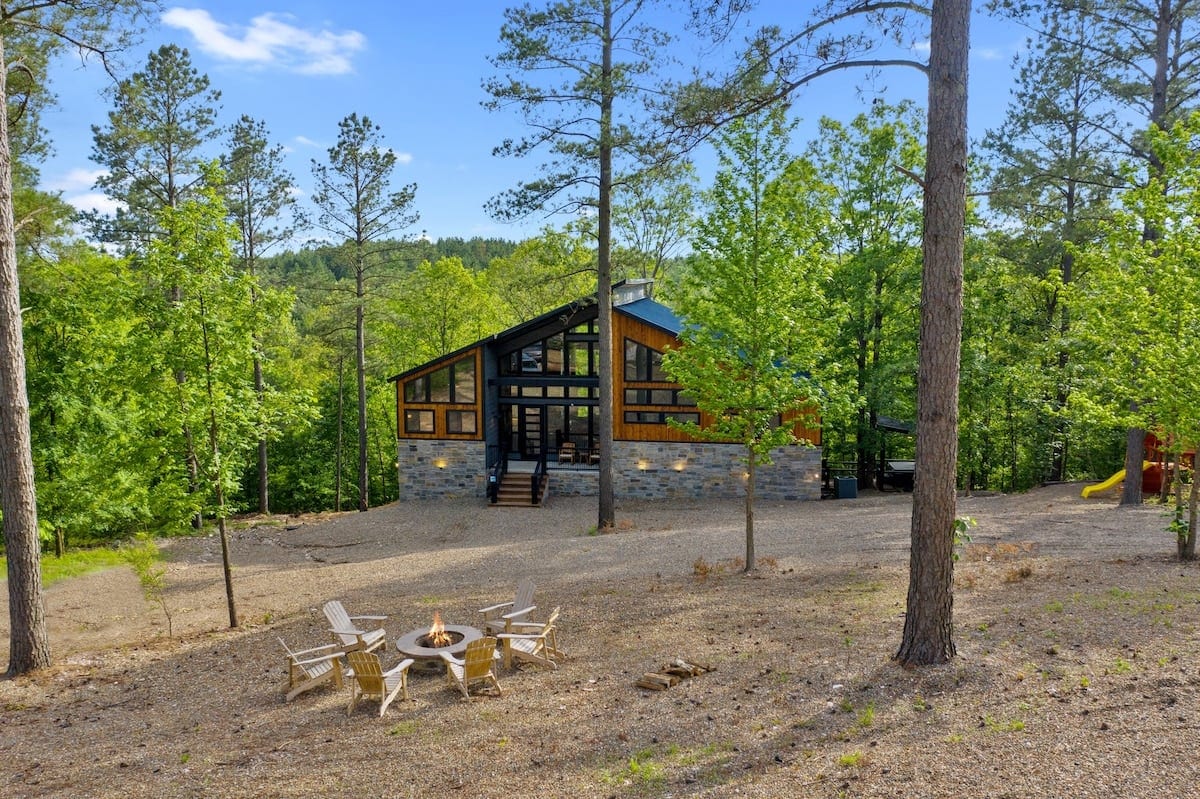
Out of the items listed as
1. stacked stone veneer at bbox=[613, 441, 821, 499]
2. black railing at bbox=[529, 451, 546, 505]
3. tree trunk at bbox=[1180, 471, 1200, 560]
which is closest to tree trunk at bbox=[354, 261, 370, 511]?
black railing at bbox=[529, 451, 546, 505]

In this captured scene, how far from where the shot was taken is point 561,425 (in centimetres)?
2397

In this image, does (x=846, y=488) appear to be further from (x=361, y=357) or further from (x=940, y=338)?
(x=940, y=338)

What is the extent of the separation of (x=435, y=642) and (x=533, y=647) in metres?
1.14

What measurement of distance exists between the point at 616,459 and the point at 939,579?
1564 centimetres

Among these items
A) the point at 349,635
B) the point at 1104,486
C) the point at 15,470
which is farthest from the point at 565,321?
the point at 1104,486

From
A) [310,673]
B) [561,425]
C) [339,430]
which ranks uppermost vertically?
[561,425]

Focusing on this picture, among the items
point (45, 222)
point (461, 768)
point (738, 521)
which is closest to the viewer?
point (461, 768)

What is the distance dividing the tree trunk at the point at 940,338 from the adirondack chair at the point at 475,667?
4.02m

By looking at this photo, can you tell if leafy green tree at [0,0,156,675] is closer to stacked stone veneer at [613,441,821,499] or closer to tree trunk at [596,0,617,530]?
tree trunk at [596,0,617,530]

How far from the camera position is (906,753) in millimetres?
5051

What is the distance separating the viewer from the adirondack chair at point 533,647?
26.5 feet

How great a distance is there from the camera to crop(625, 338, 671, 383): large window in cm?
2120

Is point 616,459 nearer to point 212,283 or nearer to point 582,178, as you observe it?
point 582,178

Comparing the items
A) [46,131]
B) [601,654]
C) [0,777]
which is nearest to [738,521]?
[601,654]
